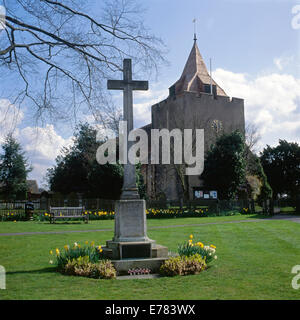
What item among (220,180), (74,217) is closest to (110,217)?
(74,217)

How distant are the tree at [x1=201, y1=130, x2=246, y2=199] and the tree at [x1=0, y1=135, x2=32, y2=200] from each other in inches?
948

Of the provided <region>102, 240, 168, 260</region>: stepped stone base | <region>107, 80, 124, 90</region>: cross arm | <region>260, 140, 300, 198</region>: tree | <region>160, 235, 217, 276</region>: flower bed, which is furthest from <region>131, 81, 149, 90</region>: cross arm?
<region>260, 140, 300, 198</region>: tree

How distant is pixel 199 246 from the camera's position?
8039 millimetres

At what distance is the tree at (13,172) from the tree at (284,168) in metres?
32.5

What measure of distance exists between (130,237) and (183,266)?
1.46 m

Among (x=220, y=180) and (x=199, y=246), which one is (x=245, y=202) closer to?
(x=220, y=180)

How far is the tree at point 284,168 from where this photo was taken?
46125 millimetres

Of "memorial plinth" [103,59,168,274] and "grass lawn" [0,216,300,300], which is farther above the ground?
"memorial plinth" [103,59,168,274]

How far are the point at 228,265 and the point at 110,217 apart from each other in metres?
17.1

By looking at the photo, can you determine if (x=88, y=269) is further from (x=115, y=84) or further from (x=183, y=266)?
(x=115, y=84)

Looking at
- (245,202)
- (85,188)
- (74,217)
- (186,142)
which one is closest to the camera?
(74,217)

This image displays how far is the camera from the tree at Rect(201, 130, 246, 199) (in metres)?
29.7

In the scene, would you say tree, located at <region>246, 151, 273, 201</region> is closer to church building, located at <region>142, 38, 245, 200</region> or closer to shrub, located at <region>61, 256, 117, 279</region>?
church building, located at <region>142, 38, 245, 200</region>

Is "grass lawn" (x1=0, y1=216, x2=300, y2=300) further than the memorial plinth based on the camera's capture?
No
